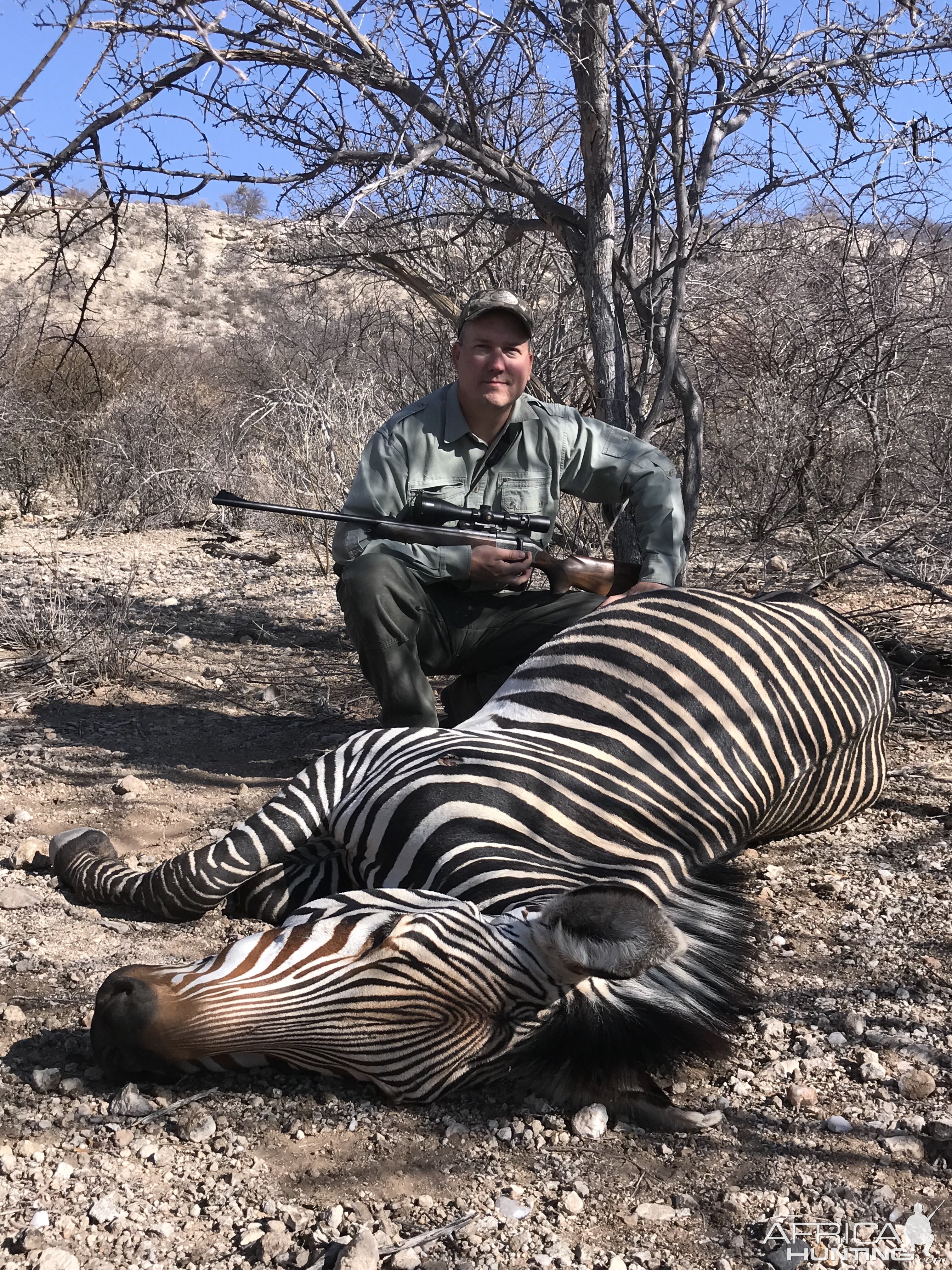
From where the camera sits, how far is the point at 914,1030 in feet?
9.52

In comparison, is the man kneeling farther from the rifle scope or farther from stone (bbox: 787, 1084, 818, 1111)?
stone (bbox: 787, 1084, 818, 1111)

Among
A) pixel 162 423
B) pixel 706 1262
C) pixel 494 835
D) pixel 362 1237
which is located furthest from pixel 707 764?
pixel 162 423

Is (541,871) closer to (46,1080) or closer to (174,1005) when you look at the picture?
(174,1005)

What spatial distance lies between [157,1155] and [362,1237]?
1.71 feet

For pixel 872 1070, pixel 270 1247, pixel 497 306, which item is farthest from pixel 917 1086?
pixel 497 306

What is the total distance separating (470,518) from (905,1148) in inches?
104

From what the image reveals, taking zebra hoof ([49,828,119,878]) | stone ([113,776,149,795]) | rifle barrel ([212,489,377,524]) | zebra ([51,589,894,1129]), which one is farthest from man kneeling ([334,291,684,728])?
zebra hoof ([49,828,119,878])

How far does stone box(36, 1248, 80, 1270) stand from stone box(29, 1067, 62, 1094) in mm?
559

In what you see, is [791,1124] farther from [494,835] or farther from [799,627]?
[799,627]

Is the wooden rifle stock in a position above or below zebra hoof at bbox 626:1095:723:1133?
above

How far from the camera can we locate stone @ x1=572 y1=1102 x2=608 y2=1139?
246 centimetres

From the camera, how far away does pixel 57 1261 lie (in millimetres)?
2008

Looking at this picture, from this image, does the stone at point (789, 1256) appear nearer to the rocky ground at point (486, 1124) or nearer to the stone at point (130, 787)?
the rocky ground at point (486, 1124)

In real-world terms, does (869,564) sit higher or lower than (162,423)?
lower
